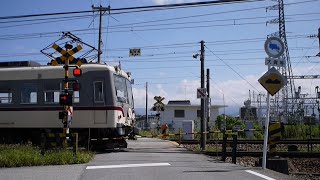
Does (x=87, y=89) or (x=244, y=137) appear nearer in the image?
(x=87, y=89)

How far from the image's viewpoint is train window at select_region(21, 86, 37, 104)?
17484 millimetres

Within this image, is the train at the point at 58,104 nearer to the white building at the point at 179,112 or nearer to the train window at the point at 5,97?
the train window at the point at 5,97

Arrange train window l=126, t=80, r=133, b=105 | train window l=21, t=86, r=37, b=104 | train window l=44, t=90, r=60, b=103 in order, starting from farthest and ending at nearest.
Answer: train window l=126, t=80, r=133, b=105
train window l=21, t=86, r=37, b=104
train window l=44, t=90, r=60, b=103

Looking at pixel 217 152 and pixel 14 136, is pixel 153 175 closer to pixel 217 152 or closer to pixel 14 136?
pixel 217 152

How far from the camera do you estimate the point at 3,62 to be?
19156 mm

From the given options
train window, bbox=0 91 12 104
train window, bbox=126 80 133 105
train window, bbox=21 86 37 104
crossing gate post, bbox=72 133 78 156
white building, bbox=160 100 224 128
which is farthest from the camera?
white building, bbox=160 100 224 128

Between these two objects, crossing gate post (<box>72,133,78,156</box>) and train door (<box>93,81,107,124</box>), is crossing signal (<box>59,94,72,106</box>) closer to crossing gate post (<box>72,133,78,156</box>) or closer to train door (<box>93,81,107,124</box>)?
train door (<box>93,81,107,124</box>)

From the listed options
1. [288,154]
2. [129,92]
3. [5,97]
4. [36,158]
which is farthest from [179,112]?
[36,158]

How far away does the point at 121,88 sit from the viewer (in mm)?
17828

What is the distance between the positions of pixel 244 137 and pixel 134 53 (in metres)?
9.61

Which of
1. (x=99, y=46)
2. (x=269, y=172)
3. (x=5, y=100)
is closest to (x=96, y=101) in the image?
(x=5, y=100)

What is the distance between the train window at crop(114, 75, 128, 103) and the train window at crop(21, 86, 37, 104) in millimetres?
3432

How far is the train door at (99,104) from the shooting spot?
654 inches

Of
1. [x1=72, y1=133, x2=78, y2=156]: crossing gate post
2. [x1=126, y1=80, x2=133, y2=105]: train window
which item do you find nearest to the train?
[x1=126, y1=80, x2=133, y2=105]: train window
